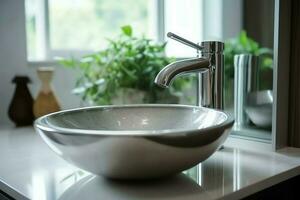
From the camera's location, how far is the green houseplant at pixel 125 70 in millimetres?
1339

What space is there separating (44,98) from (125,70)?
30 centimetres

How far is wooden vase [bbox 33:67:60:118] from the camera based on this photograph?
4.28 feet

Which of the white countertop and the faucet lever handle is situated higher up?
the faucet lever handle

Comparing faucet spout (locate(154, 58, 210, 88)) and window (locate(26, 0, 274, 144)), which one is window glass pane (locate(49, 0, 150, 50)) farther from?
faucet spout (locate(154, 58, 210, 88))

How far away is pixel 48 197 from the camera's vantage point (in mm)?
627

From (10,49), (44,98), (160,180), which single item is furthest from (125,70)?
(160,180)

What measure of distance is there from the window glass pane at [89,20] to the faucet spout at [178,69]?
30.6 inches

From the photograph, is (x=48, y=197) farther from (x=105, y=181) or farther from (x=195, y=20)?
(x=195, y=20)

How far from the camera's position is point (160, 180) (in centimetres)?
69

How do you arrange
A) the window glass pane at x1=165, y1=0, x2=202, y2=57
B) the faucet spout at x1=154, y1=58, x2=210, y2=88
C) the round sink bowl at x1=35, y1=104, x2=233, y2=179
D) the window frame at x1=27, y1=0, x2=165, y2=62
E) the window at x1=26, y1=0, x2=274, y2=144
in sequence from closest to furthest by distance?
1. the round sink bowl at x1=35, y1=104, x2=233, y2=179
2. the faucet spout at x1=154, y1=58, x2=210, y2=88
3. the window at x1=26, y1=0, x2=274, y2=144
4. the window frame at x1=27, y1=0, x2=165, y2=62
5. the window glass pane at x1=165, y1=0, x2=202, y2=57

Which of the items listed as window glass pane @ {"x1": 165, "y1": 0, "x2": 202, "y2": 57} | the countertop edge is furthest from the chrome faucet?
window glass pane @ {"x1": 165, "y1": 0, "x2": 202, "y2": 57}

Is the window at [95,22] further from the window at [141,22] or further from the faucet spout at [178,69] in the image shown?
the faucet spout at [178,69]

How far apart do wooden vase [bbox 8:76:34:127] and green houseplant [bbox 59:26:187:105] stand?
0.17 m

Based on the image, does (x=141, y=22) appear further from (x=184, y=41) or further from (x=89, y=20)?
(x=184, y=41)
